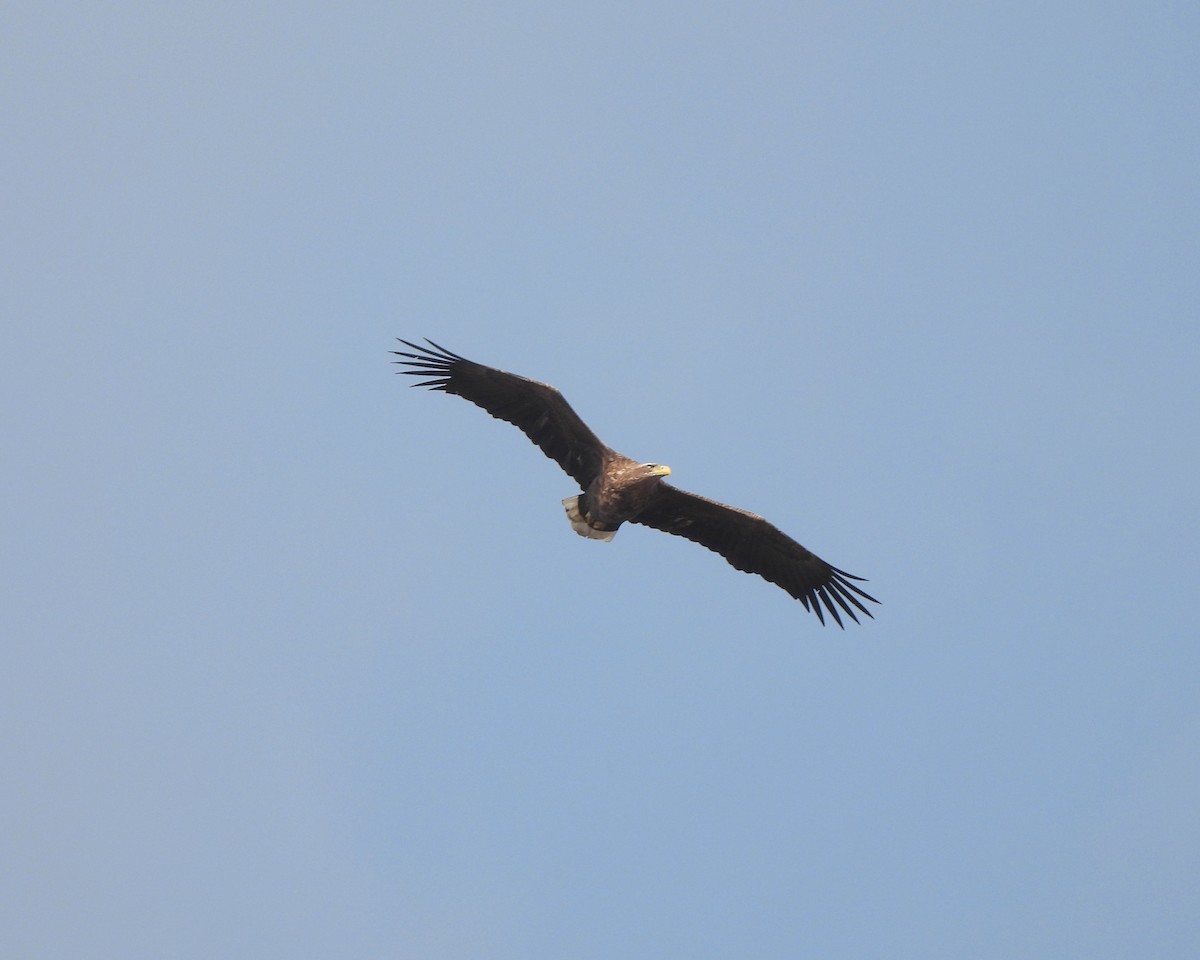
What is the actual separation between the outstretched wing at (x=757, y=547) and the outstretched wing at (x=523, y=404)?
3.62 feet

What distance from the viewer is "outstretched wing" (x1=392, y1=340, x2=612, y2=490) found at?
20234 mm

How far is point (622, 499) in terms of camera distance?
20.1 meters

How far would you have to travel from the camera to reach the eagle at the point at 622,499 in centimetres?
2017

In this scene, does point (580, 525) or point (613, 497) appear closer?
point (613, 497)

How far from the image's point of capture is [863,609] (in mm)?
20750

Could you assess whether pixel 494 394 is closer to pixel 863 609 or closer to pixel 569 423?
pixel 569 423

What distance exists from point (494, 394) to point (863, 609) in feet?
17.2

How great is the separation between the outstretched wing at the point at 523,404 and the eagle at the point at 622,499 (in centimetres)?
1

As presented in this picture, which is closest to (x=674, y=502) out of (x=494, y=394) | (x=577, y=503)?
(x=577, y=503)

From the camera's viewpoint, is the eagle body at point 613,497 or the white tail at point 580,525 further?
the white tail at point 580,525

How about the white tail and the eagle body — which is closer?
the eagle body

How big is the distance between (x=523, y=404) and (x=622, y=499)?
1676 mm

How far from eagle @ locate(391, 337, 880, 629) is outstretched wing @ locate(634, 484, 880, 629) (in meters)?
0.01

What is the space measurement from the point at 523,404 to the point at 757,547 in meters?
3.46
